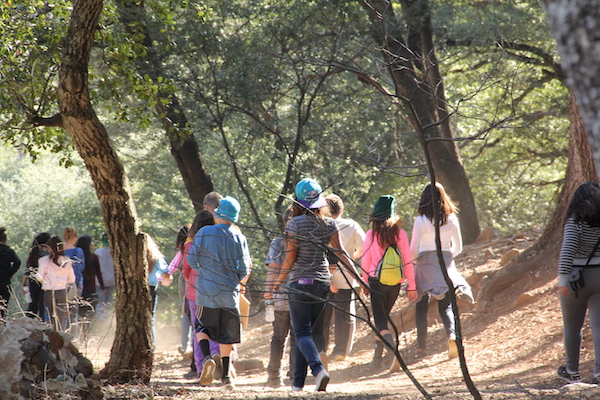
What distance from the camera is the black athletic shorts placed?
624cm

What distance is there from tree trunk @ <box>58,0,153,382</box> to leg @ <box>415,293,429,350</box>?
3.31m

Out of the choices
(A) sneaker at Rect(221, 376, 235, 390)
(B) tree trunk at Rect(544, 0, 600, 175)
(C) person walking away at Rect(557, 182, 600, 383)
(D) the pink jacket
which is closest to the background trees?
(D) the pink jacket

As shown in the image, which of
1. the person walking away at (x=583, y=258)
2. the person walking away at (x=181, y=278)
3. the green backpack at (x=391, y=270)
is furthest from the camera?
the person walking away at (x=181, y=278)

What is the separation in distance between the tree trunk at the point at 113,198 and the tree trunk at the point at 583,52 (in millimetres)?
4382

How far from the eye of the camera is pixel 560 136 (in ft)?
58.7

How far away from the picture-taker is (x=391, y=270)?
22.4ft

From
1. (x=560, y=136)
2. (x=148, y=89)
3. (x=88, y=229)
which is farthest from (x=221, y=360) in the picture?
(x=88, y=229)

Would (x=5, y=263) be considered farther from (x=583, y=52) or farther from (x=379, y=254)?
(x=583, y=52)

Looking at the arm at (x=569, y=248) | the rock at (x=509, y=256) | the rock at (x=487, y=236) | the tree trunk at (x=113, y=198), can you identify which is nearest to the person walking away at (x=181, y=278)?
the tree trunk at (x=113, y=198)

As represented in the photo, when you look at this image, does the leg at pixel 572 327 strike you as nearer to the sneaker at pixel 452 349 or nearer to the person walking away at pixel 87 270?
the sneaker at pixel 452 349

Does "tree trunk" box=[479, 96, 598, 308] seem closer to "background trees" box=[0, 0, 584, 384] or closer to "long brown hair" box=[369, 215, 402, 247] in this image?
"background trees" box=[0, 0, 584, 384]

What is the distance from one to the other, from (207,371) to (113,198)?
2116 millimetres

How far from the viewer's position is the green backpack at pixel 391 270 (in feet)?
22.1

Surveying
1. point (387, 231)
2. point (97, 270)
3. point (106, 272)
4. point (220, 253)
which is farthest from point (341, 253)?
A: point (106, 272)
